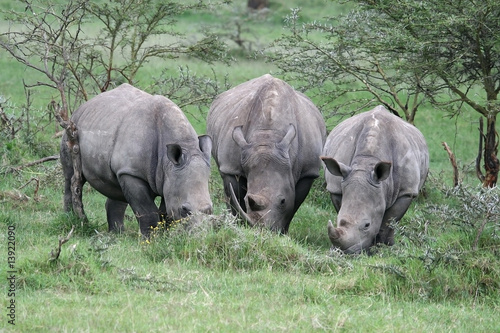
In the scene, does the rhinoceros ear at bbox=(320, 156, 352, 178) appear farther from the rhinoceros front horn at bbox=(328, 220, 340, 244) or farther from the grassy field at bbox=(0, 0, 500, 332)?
the grassy field at bbox=(0, 0, 500, 332)

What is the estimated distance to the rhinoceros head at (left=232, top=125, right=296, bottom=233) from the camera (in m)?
11.0

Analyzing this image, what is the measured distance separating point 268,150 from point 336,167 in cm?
101

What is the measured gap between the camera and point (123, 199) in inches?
451

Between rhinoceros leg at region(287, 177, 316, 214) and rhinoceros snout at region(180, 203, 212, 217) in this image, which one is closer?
rhinoceros snout at region(180, 203, 212, 217)

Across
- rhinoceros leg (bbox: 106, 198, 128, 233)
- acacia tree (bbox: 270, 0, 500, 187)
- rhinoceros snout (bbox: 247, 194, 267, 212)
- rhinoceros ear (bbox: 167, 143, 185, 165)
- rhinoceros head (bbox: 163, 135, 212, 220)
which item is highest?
acacia tree (bbox: 270, 0, 500, 187)

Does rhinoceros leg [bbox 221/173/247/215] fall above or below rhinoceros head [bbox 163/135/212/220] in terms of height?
below

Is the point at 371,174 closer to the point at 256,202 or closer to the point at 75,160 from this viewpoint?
the point at 256,202

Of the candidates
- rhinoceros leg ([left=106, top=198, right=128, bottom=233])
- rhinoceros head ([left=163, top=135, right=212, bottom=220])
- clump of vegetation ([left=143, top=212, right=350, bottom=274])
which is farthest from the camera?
rhinoceros leg ([left=106, top=198, right=128, bottom=233])

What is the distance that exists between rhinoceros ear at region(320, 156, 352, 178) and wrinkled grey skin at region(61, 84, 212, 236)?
4.39ft

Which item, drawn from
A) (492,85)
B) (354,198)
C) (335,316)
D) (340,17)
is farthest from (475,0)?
(335,316)

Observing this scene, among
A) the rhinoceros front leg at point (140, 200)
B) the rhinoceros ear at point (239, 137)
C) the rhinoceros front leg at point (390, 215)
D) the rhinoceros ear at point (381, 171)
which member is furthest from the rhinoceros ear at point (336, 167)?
the rhinoceros front leg at point (140, 200)

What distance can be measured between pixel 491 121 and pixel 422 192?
1616 mm

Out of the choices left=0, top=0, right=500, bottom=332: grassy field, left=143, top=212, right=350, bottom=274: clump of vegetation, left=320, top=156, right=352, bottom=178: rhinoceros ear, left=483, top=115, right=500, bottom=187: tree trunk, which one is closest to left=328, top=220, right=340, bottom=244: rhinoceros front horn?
left=0, top=0, right=500, bottom=332: grassy field

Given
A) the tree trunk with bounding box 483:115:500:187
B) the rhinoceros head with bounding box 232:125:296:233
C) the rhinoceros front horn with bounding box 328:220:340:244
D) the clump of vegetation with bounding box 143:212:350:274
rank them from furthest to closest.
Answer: the tree trunk with bounding box 483:115:500:187
the rhinoceros head with bounding box 232:125:296:233
the rhinoceros front horn with bounding box 328:220:340:244
the clump of vegetation with bounding box 143:212:350:274
